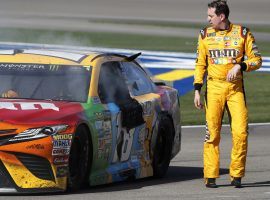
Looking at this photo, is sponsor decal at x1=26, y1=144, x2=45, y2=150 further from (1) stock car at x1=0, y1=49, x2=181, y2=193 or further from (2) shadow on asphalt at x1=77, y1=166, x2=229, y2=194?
(2) shadow on asphalt at x1=77, y1=166, x2=229, y2=194

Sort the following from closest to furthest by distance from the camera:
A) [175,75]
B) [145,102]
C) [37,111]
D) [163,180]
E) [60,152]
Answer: [60,152] < [37,111] < [145,102] < [163,180] < [175,75]

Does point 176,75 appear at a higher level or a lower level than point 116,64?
lower

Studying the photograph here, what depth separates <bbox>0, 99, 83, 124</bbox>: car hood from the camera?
937 centimetres

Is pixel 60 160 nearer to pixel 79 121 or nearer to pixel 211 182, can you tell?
pixel 79 121

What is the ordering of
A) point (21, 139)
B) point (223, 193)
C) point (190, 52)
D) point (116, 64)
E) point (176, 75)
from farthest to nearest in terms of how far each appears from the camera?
point (190, 52)
point (176, 75)
point (116, 64)
point (223, 193)
point (21, 139)

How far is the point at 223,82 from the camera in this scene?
1044cm

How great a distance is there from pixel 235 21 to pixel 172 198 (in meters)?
35.8

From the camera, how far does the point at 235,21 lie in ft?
147

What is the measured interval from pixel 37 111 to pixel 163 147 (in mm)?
2511

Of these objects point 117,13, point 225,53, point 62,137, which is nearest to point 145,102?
point 225,53

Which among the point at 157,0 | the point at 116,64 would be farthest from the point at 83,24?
the point at 116,64

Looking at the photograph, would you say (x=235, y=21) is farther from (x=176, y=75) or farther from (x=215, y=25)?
(x=215, y=25)

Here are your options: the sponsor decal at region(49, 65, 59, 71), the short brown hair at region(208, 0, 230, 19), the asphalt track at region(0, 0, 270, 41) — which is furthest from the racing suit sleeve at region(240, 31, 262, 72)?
the asphalt track at region(0, 0, 270, 41)

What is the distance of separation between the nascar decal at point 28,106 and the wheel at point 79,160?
315mm
